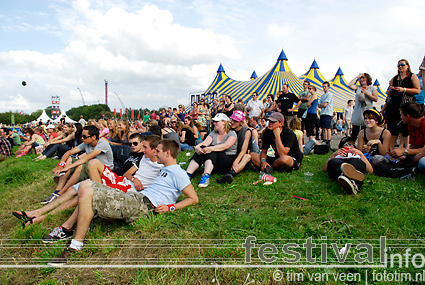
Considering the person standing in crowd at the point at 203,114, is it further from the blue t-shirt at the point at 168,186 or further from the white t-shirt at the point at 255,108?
the blue t-shirt at the point at 168,186

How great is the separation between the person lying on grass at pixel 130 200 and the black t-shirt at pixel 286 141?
8.17ft

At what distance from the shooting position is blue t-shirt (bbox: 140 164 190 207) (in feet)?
12.2

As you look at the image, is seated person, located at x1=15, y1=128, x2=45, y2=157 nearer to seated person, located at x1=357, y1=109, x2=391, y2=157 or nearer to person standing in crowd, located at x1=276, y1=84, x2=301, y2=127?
person standing in crowd, located at x1=276, y1=84, x2=301, y2=127

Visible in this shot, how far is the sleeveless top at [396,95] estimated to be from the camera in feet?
19.0

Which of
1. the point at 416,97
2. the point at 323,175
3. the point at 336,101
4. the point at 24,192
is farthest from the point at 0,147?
the point at 336,101

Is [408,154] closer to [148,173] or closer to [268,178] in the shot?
[268,178]

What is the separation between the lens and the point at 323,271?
8.00 feet

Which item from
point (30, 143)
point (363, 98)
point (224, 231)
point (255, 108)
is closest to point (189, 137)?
point (255, 108)

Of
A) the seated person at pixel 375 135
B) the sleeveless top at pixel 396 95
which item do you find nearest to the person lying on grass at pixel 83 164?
the seated person at pixel 375 135

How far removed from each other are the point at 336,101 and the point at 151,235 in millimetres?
25165

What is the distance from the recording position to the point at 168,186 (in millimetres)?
3795

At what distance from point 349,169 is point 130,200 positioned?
121 inches

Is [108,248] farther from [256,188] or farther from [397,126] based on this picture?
[397,126]

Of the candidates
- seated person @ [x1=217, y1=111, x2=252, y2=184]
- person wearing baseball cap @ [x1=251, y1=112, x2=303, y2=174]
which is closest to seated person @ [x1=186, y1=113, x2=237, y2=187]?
seated person @ [x1=217, y1=111, x2=252, y2=184]
